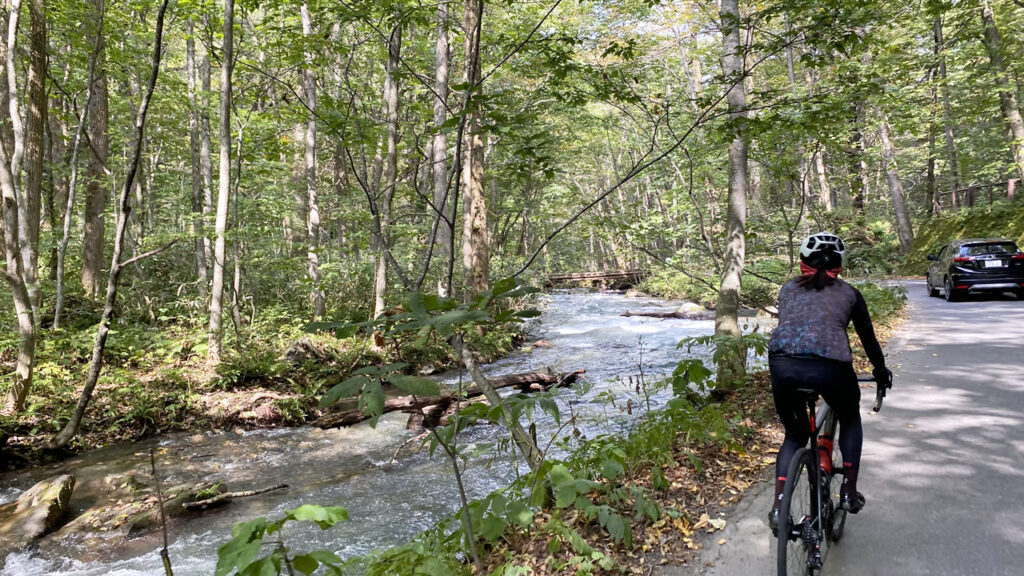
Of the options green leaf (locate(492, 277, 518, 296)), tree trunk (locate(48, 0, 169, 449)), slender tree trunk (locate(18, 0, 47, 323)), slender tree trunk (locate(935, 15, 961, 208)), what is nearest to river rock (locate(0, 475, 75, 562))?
tree trunk (locate(48, 0, 169, 449))

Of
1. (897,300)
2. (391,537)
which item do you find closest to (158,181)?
(391,537)

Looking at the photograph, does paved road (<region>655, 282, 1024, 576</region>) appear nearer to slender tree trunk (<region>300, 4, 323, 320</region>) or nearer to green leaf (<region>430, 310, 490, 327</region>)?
green leaf (<region>430, 310, 490, 327</region>)

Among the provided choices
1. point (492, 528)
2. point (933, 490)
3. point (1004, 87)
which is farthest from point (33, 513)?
point (1004, 87)

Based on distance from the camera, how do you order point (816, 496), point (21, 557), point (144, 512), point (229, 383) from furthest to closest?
point (229, 383), point (144, 512), point (21, 557), point (816, 496)

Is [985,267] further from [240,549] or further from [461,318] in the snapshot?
[240,549]

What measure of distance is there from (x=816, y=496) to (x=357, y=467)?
5.76m

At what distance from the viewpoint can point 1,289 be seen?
10086 millimetres

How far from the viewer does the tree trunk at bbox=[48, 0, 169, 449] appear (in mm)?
4387

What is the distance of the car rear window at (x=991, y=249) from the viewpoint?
41.7 ft

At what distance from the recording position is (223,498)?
5910 mm

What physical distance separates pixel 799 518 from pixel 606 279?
115 feet

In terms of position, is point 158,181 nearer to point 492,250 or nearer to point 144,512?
point 492,250

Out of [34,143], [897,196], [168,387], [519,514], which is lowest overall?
[168,387]

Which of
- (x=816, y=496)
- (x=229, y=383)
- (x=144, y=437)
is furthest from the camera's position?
(x=229, y=383)
